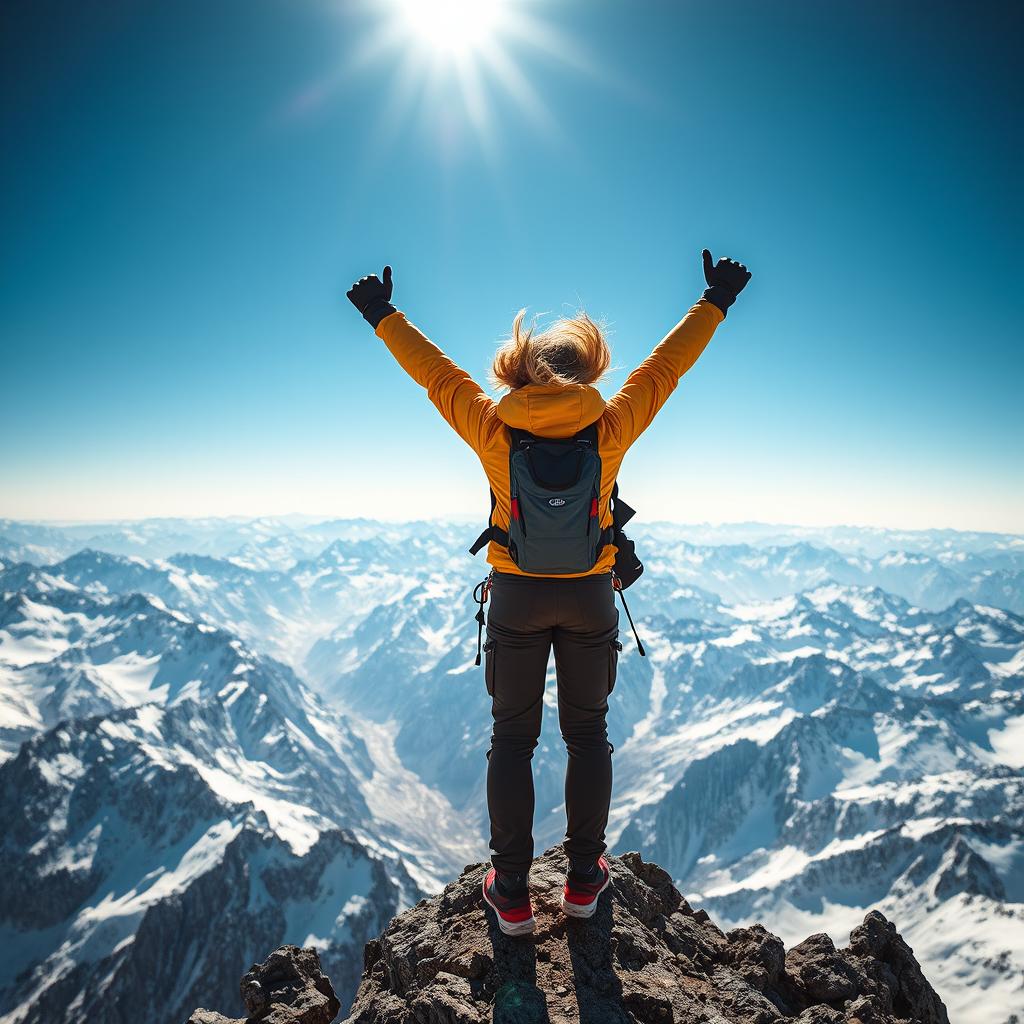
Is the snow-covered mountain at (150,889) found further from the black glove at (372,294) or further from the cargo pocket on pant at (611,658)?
the black glove at (372,294)

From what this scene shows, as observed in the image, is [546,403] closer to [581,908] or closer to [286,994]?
[581,908]

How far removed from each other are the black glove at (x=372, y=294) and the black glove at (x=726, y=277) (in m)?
3.47

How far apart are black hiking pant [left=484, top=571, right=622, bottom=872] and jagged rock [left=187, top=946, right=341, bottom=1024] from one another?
393 centimetres

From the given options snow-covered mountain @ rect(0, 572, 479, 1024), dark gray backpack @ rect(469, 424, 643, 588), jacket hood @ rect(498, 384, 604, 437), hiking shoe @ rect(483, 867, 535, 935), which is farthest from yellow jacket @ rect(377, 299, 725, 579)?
snow-covered mountain @ rect(0, 572, 479, 1024)

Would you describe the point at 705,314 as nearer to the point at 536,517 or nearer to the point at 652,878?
the point at 536,517

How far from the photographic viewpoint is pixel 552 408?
4824 millimetres

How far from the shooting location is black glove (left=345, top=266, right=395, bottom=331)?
6207 millimetres

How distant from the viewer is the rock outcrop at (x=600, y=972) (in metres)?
5.37

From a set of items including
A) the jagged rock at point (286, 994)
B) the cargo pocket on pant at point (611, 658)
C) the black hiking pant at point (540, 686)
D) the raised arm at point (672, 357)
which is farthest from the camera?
the jagged rock at point (286, 994)

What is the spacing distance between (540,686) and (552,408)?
2740mm

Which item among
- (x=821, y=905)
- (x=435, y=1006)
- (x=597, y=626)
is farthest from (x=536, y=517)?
(x=821, y=905)

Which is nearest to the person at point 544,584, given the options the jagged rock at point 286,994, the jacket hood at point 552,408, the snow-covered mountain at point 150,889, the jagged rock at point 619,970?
the jacket hood at point 552,408

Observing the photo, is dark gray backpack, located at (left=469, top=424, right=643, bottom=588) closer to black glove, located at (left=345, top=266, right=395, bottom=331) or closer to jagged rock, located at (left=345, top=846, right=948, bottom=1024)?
black glove, located at (left=345, top=266, right=395, bottom=331)

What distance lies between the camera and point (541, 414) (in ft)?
15.9
